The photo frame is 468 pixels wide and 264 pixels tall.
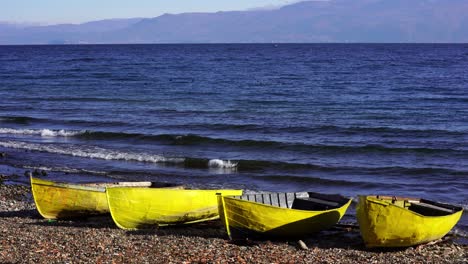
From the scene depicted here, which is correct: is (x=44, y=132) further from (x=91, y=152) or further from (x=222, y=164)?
(x=222, y=164)

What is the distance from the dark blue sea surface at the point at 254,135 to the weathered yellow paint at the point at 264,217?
6128mm

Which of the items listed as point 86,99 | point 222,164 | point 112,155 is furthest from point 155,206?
point 86,99

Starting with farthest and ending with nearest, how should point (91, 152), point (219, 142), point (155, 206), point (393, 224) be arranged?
point (219, 142) → point (91, 152) → point (155, 206) → point (393, 224)

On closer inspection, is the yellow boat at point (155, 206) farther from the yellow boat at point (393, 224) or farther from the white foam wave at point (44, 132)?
the white foam wave at point (44, 132)

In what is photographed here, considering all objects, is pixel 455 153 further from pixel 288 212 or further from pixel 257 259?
pixel 257 259

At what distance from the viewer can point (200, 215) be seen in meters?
17.2

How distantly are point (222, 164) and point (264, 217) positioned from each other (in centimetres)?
1032

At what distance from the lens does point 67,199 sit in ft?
57.3

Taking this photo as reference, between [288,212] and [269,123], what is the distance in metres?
18.6

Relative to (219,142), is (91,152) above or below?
below

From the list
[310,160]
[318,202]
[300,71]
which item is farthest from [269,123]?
[300,71]

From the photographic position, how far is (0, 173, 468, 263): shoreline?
45.6 ft

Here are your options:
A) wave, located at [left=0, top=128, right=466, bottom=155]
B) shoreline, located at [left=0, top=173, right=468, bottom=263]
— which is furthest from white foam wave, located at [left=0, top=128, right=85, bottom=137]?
shoreline, located at [left=0, top=173, right=468, bottom=263]

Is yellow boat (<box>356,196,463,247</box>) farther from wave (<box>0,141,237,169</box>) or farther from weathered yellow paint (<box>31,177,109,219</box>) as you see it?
wave (<box>0,141,237,169</box>)
